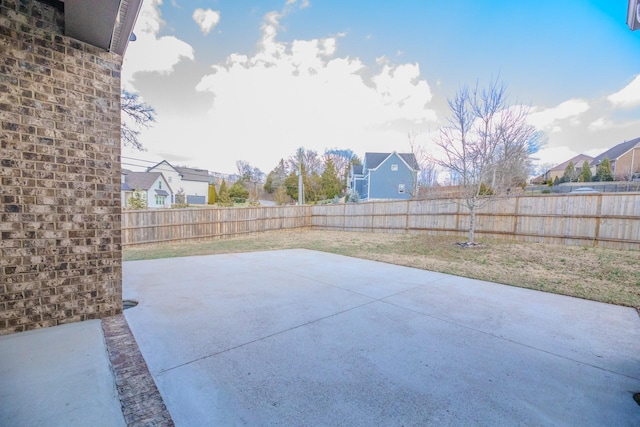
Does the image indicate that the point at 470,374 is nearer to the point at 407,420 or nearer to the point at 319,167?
the point at 407,420

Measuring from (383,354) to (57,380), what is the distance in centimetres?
235

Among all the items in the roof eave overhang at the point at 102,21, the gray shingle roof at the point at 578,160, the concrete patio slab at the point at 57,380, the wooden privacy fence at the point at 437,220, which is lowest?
the concrete patio slab at the point at 57,380

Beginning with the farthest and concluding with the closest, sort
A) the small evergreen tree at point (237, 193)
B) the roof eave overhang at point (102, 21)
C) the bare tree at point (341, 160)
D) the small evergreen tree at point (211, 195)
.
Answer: the small evergreen tree at point (211, 195), the bare tree at point (341, 160), the small evergreen tree at point (237, 193), the roof eave overhang at point (102, 21)

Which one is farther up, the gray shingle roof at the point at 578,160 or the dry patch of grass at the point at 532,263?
the gray shingle roof at the point at 578,160

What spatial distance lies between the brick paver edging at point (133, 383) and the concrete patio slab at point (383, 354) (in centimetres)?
6

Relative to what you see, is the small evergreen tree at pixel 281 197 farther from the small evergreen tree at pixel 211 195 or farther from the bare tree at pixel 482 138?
the bare tree at pixel 482 138

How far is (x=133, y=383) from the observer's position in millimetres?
1801

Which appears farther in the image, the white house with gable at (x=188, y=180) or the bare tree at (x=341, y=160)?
the bare tree at (x=341, y=160)

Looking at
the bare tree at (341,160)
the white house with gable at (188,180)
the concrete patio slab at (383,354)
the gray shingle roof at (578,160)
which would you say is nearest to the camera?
the concrete patio slab at (383,354)

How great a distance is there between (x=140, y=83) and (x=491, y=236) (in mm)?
14345

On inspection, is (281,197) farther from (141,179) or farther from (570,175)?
(570,175)

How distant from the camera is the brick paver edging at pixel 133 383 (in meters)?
1.49

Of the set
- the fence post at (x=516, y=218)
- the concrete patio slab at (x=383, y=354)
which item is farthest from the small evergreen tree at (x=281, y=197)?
the concrete patio slab at (x=383, y=354)

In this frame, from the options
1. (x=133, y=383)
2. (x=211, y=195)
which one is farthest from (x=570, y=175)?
(x=211, y=195)
